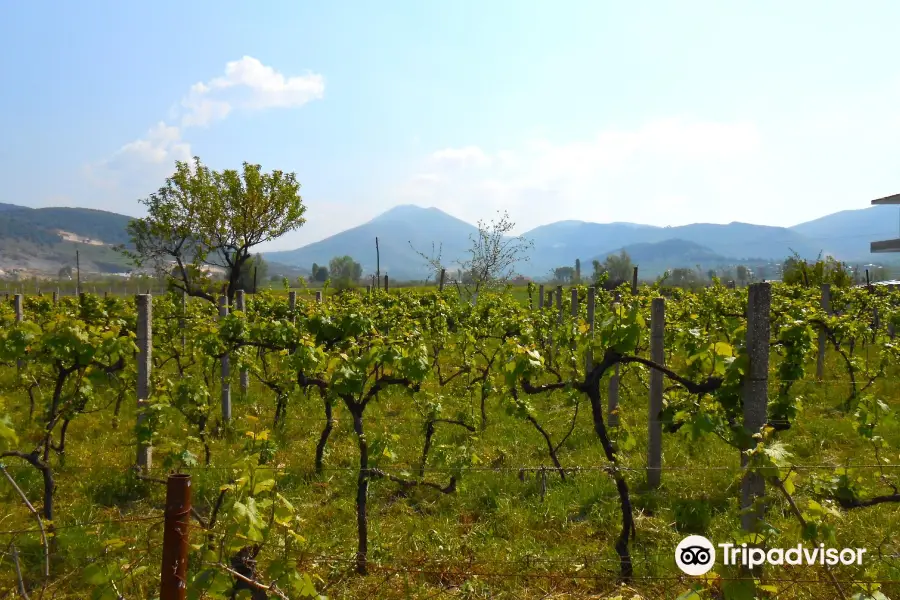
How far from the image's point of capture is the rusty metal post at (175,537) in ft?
7.30

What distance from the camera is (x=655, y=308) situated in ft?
20.5

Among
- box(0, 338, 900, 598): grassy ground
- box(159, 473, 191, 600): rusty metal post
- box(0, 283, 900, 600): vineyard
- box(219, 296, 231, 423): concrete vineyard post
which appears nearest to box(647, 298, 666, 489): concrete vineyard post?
box(0, 283, 900, 600): vineyard

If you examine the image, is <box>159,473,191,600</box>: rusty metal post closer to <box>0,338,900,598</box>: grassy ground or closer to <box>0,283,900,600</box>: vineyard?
<box>0,283,900,600</box>: vineyard

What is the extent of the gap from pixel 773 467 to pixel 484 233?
22869 mm

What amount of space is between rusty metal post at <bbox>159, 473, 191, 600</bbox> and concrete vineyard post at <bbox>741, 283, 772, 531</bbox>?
2.70 m

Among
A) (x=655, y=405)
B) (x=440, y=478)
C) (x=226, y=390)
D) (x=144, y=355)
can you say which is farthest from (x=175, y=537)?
(x=226, y=390)

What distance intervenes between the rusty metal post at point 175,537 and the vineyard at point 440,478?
0.12m

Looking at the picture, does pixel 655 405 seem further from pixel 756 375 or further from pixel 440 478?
pixel 756 375

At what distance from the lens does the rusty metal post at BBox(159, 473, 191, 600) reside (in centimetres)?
222

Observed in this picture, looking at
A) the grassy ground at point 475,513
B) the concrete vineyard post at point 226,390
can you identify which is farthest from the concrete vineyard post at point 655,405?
the concrete vineyard post at point 226,390

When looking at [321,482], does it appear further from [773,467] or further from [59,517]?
[773,467]

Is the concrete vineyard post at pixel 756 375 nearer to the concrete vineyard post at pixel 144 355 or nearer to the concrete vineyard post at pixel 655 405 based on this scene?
the concrete vineyard post at pixel 655 405

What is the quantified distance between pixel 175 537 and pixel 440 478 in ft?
12.6

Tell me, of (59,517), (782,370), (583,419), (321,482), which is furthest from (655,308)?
(59,517)
